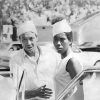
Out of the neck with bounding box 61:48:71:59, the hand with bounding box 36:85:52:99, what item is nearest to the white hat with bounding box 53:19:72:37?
the neck with bounding box 61:48:71:59

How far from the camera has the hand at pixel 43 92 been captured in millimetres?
3223

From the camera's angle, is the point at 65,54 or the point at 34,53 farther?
the point at 34,53

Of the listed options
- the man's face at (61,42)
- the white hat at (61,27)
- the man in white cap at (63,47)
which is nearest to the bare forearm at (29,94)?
the man in white cap at (63,47)

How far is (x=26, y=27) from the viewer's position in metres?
3.25

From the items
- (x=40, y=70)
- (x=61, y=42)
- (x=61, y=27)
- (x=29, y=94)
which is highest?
(x=61, y=27)

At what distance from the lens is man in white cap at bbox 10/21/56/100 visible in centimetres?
324

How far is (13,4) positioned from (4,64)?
0.61 metres

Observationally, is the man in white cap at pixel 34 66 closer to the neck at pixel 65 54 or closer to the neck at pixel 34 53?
the neck at pixel 34 53

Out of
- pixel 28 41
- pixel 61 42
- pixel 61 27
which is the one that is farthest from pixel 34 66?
pixel 61 27

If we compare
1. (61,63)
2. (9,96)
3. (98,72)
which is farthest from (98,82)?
(9,96)

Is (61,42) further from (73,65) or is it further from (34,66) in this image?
(34,66)

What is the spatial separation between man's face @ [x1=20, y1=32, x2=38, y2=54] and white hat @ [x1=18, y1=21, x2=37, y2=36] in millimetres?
35

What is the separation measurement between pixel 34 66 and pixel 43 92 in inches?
10.7

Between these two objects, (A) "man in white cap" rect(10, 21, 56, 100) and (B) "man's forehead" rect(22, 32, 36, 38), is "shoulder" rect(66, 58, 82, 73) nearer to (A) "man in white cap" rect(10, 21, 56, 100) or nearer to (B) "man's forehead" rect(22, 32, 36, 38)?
(A) "man in white cap" rect(10, 21, 56, 100)
